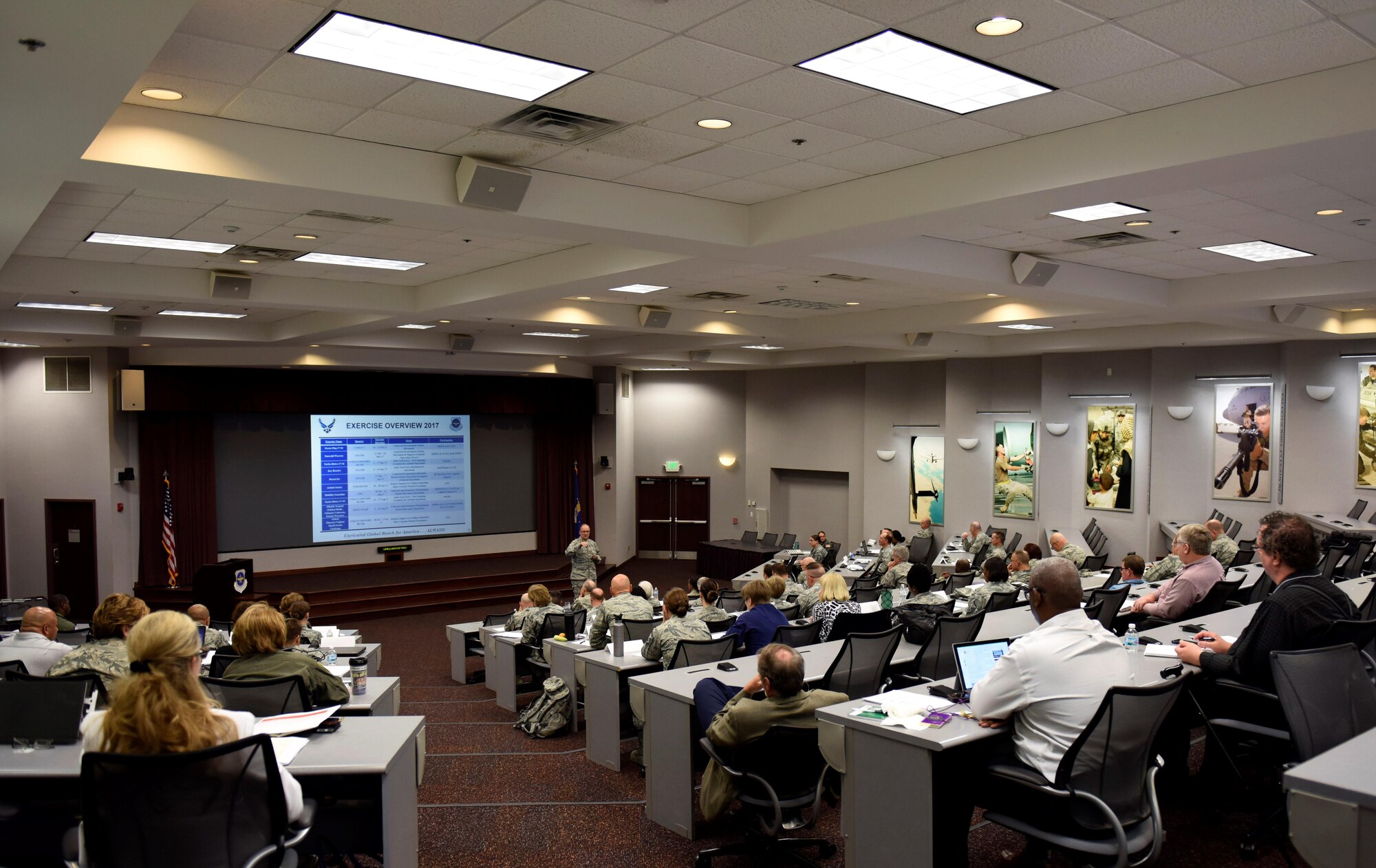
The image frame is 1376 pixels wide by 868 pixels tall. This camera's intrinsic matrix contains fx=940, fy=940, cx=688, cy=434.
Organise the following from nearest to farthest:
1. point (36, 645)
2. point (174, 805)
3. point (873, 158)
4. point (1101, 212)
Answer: point (174, 805)
point (873, 158)
point (36, 645)
point (1101, 212)

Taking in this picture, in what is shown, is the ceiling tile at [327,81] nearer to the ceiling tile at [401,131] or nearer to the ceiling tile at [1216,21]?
the ceiling tile at [401,131]

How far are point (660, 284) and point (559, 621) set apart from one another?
3.36 meters

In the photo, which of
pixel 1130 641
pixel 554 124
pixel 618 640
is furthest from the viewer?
pixel 618 640

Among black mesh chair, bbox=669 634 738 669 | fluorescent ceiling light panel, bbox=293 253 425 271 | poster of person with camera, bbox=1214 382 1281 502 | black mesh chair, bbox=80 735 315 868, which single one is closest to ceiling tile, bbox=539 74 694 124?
black mesh chair, bbox=80 735 315 868

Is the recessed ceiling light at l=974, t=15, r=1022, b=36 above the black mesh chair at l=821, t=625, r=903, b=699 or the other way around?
above

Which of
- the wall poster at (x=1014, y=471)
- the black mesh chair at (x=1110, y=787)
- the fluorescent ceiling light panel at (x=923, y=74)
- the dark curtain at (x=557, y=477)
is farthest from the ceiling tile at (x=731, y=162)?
the dark curtain at (x=557, y=477)

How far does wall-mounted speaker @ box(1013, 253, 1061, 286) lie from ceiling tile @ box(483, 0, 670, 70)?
5257 millimetres

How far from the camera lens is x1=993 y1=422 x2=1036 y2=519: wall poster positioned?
16.0 meters

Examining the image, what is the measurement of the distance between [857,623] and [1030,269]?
3410 millimetres

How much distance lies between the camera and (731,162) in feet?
16.6

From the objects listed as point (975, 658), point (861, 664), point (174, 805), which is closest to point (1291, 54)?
point (975, 658)

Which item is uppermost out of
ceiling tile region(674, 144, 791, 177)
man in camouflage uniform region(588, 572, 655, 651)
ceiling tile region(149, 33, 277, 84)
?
ceiling tile region(674, 144, 791, 177)

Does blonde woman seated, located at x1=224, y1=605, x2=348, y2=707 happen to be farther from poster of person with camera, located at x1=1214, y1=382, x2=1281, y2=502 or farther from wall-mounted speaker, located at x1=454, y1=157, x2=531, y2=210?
poster of person with camera, located at x1=1214, y1=382, x2=1281, y2=502

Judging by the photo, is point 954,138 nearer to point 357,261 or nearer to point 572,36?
point 572,36
